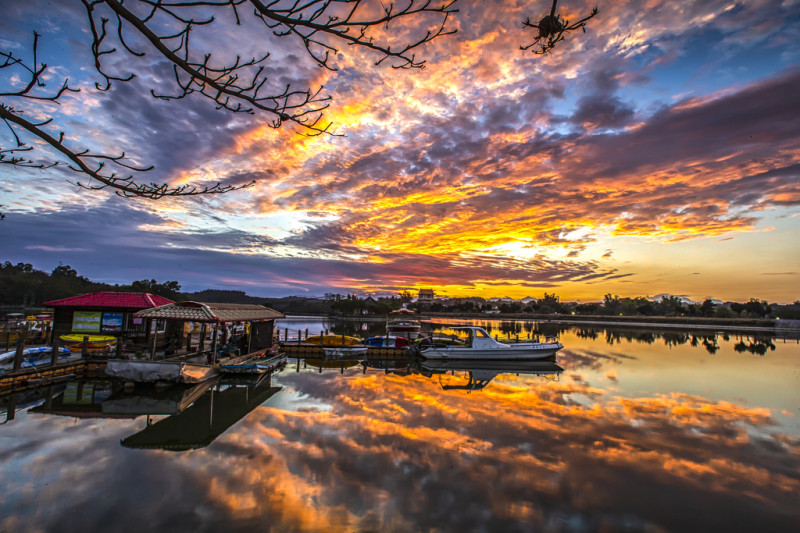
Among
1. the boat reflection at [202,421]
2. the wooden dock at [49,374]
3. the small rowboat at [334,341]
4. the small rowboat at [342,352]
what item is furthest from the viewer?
the small rowboat at [334,341]

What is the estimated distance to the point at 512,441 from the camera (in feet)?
35.8

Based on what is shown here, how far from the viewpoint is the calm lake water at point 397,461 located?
692 centimetres

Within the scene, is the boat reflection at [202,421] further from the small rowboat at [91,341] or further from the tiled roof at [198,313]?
the small rowboat at [91,341]

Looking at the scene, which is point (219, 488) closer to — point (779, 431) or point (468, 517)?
point (468, 517)

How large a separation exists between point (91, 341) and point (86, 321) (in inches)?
68.0

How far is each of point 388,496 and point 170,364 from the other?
13797mm

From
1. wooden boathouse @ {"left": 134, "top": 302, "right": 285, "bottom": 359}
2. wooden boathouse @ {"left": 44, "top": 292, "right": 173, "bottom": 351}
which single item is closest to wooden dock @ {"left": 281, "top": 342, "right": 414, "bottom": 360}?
wooden boathouse @ {"left": 134, "top": 302, "right": 285, "bottom": 359}

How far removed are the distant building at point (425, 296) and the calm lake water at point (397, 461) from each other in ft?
554

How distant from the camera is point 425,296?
19150 centimetres

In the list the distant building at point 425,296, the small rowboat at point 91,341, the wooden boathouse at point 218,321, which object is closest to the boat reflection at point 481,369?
the wooden boathouse at point 218,321

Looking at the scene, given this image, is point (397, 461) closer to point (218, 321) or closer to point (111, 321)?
point (218, 321)

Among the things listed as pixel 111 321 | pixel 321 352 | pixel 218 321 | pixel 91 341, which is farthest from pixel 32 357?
pixel 321 352

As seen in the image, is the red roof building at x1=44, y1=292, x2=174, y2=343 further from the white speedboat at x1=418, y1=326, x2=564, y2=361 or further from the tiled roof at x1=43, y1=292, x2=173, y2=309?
the white speedboat at x1=418, y1=326, x2=564, y2=361

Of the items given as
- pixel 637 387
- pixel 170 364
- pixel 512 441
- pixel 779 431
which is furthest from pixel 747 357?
pixel 170 364
